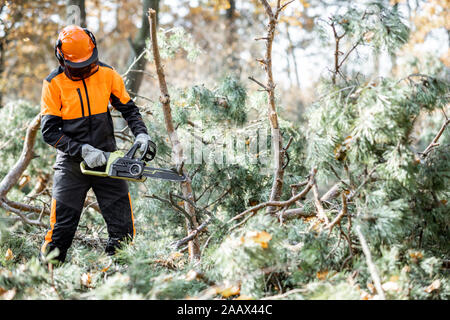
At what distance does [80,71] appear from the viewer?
90.4 inches

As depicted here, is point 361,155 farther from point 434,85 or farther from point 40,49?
point 40,49

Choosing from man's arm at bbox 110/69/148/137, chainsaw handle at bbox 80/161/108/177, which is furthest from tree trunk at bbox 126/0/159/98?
chainsaw handle at bbox 80/161/108/177

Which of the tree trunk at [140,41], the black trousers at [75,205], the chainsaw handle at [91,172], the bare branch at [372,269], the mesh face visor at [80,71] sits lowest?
the bare branch at [372,269]

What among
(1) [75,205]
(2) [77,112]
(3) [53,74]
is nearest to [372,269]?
(1) [75,205]

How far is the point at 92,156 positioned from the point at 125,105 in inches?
21.1

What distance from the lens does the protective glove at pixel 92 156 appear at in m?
2.28

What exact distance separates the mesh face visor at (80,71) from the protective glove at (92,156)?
443 millimetres

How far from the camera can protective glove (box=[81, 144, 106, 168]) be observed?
2281 mm

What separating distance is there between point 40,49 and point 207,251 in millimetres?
12743

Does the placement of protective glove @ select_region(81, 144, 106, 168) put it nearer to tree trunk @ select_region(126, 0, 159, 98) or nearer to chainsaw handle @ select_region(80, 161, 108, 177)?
chainsaw handle @ select_region(80, 161, 108, 177)

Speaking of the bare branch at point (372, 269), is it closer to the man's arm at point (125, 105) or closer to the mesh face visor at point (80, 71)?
the man's arm at point (125, 105)

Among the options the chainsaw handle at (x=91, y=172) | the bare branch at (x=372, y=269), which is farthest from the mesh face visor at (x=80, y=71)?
the bare branch at (x=372, y=269)

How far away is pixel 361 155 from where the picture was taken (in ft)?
5.49
